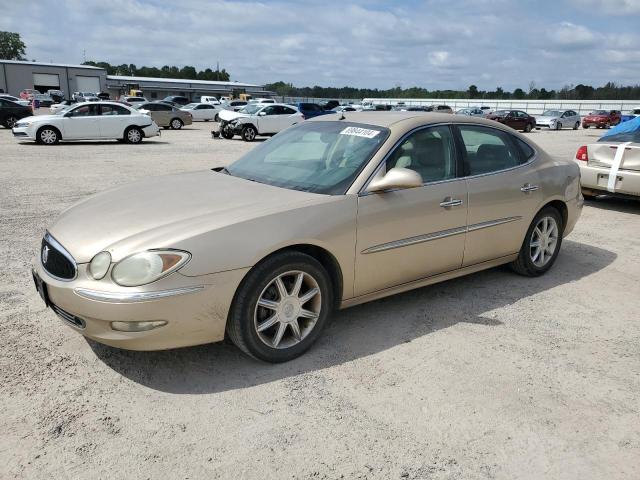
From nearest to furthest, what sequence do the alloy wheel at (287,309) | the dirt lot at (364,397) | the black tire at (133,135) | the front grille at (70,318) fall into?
the dirt lot at (364,397)
the front grille at (70,318)
the alloy wheel at (287,309)
the black tire at (133,135)

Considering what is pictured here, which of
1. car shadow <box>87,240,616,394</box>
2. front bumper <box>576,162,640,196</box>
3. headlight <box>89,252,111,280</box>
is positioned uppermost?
headlight <box>89,252,111,280</box>

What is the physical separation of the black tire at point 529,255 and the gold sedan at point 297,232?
2 cm

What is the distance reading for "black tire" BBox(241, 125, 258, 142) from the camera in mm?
23625

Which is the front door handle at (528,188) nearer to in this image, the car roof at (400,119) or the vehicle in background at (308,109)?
the car roof at (400,119)

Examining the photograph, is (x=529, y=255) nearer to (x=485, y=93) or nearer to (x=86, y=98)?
(x=86, y=98)

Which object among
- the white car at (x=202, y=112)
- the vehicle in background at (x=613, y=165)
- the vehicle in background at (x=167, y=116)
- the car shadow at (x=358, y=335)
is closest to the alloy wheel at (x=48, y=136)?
the vehicle in background at (x=167, y=116)

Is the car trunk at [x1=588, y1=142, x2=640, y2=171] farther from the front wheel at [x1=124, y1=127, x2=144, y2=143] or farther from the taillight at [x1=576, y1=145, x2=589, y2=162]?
the front wheel at [x1=124, y1=127, x2=144, y2=143]

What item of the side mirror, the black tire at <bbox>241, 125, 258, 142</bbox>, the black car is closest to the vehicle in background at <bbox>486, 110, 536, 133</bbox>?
the black tire at <bbox>241, 125, 258, 142</bbox>

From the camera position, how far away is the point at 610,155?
842 centimetres

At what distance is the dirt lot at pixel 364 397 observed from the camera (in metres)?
2.57

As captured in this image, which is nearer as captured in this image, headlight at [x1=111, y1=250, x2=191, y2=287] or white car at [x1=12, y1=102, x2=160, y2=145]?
headlight at [x1=111, y1=250, x2=191, y2=287]

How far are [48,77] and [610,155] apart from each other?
86.8 metres

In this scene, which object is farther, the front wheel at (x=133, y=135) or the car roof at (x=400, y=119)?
the front wheel at (x=133, y=135)

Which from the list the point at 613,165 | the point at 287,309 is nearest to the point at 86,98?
the point at 613,165
